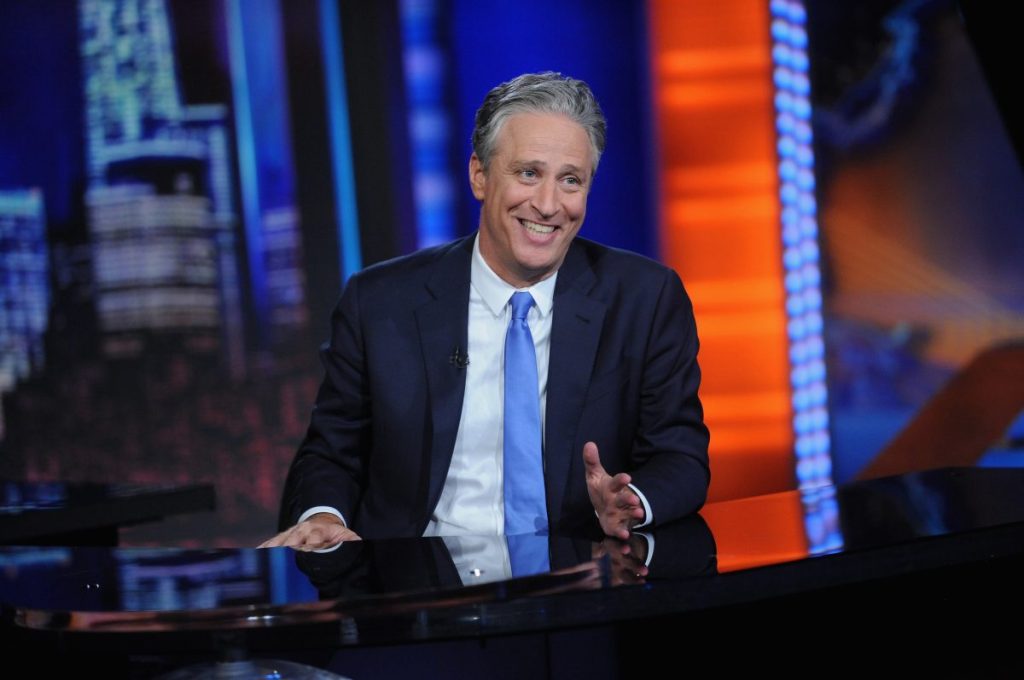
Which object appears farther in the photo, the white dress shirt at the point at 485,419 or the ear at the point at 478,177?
the ear at the point at 478,177

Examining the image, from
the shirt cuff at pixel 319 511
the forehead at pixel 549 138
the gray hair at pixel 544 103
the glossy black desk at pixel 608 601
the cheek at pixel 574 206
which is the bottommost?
the glossy black desk at pixel 608 601

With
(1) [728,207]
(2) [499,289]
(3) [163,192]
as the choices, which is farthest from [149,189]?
(2) [499,289]

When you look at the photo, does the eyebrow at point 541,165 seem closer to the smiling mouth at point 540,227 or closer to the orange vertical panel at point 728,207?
the smiling mouth at point 540,227

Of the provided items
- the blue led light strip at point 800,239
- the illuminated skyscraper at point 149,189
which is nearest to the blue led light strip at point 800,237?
the blue led light strip at point 800,239

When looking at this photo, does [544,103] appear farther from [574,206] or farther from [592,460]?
[592,460]

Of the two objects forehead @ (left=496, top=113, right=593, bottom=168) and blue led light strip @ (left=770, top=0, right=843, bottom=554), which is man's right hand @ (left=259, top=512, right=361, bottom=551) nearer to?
forehead @ (left=496, top=113, right=593, bottom=168)

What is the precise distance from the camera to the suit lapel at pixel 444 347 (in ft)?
6.52

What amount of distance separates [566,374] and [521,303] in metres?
0.16

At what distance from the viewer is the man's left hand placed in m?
1.58

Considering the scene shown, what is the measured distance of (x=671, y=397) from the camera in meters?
2.02

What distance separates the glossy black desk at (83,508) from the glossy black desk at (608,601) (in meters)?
0.56

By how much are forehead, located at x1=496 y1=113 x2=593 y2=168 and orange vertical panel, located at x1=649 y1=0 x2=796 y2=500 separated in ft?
7.64

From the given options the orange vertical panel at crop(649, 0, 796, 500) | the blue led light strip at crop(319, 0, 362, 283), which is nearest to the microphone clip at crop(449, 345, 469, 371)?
the blue led light strip at crop(319, 0, 362, 283)

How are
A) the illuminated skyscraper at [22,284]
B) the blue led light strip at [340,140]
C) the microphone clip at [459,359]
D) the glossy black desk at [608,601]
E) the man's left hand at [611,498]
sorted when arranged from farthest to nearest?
the blue led light strip at [340,140] → the illuminated skyscraper at [22,284] → the microphone clip at [459,359] → the man's left hand at [611,498] → the glossy black desk at [608,601]
